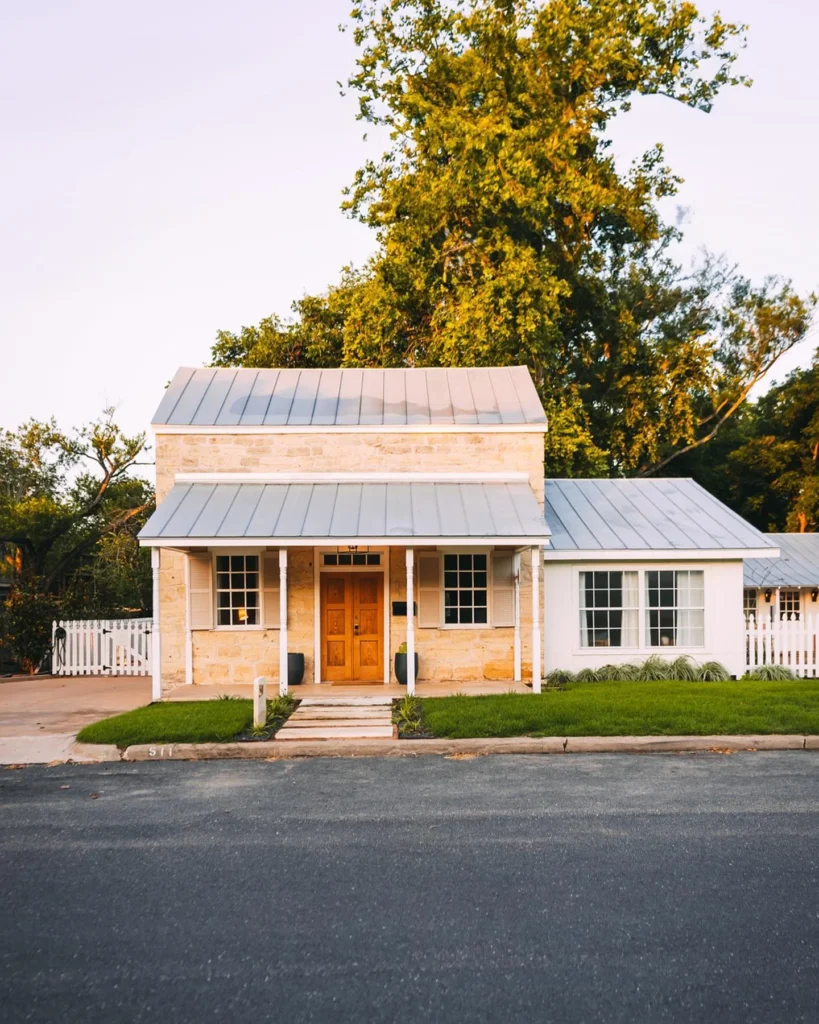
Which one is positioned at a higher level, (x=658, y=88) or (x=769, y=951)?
(x=658, y=88)

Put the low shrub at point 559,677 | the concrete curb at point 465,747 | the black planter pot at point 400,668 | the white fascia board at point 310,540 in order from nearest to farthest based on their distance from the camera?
1. the concrete curb at point 465,747
2. the white fascia board at point 310,540
3. the black planter pot at point 400,668
4. the low shrub at point 559,677

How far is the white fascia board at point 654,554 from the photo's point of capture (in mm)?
17125

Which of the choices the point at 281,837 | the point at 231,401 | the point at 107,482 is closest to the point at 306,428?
the point at 231,401

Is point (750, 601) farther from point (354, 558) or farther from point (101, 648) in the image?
point (101, 648)

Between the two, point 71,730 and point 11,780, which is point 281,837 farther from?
point 71,730

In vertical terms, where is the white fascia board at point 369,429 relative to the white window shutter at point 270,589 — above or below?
above

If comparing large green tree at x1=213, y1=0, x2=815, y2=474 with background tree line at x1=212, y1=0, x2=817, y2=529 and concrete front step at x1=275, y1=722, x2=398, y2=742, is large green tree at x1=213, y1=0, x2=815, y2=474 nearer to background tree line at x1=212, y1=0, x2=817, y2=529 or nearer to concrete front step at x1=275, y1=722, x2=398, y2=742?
background tree line at x1=212, y1=0, x2=817, y2=529

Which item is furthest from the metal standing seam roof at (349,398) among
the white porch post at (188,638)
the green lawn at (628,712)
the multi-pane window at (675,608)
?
the green lawn at (628,712)

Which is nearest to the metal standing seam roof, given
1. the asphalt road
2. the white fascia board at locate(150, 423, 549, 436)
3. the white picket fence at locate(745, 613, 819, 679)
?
the white fascia board at locate(150, 423, 549, 436)

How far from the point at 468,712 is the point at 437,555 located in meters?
4.54

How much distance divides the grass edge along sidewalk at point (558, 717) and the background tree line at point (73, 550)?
30.3 feet

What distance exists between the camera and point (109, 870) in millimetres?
6340

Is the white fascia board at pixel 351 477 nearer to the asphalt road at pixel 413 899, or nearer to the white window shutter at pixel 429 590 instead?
the white window shutter at pixel 429 590

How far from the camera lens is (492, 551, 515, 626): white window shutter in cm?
1666
